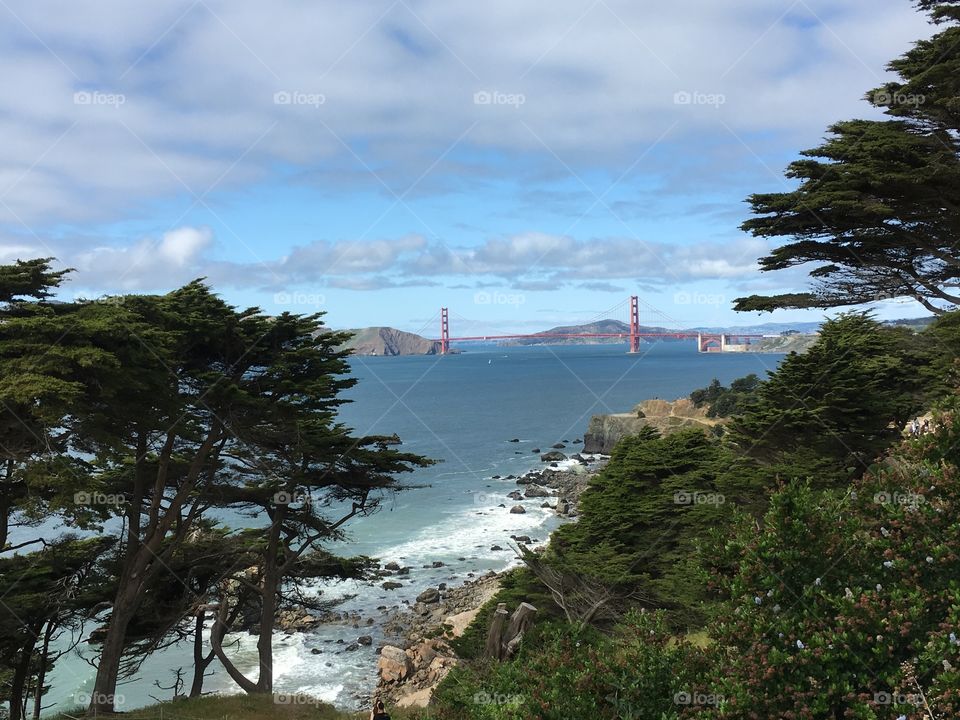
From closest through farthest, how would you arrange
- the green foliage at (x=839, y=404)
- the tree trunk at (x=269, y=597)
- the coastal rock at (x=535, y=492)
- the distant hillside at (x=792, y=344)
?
the tree trunk at (x=269, y=597)
the green foliage at (x=839, y=404)
the coastal rock at (x=535, y=492)
the distant hillside at (x=792, y=344)

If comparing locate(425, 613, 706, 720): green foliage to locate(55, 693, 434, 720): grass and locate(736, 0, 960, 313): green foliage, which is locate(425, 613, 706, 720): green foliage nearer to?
locate(55, 693, 434, 720): grass

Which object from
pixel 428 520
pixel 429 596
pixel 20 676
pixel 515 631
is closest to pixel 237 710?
pixel 20 676

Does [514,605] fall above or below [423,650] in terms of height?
above

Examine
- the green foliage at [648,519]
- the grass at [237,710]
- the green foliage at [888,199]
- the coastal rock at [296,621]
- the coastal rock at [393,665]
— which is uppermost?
the green foliage at [888,199]

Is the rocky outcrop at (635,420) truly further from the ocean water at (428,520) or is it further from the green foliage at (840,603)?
the green foliage at (840,603)

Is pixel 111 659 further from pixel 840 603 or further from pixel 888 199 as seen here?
pixel 888 199

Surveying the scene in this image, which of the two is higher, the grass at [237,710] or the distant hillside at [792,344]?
the distant hillside at [792,344]

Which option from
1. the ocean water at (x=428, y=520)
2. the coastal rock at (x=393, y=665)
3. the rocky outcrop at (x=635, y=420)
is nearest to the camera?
the coastal rock at (x=393, y=665)

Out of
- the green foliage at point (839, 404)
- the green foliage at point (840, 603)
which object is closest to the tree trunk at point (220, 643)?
the green foliage at point (840, 603)

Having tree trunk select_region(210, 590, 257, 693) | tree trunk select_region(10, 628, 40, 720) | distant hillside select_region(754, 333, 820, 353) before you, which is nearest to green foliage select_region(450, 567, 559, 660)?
tree trunk select_region(210, 590, 257, 693)
